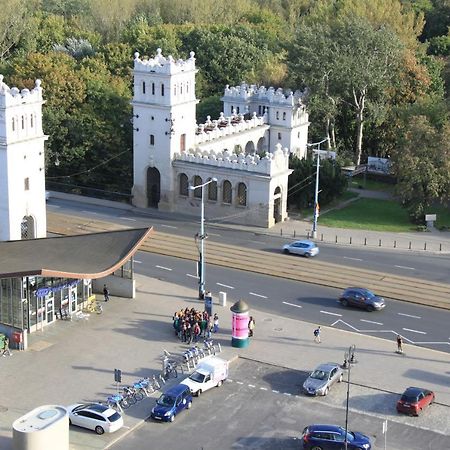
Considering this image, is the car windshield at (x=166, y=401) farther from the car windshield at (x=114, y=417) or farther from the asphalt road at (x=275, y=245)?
the asphalt road at (x=275, y=245)

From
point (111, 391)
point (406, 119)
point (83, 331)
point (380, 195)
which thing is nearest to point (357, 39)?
point (406, 119)

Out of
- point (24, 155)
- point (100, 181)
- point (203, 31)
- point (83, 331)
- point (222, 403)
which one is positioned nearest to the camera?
point (222, 403)

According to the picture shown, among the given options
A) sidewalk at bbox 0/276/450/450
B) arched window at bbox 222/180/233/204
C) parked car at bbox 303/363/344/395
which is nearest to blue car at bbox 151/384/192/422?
sidewalk at bbox 0/276/450/450

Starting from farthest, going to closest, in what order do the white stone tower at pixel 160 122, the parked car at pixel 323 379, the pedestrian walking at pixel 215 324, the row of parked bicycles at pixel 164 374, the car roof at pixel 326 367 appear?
the white stone tower at pixel 160 122 < the pedestrian walking at pixel 215 324 < the car roof at pixel 326 367 < the parked car at pixel 323 379 < the row of parked bicycles at pixel 164 374

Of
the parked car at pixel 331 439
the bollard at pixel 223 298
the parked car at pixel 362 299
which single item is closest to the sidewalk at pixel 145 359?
the bollard at pixel 223 298

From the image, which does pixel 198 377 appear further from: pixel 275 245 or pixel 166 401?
pixel 275 245

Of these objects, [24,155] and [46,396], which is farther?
[24,155]

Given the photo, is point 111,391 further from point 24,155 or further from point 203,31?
point 203,31

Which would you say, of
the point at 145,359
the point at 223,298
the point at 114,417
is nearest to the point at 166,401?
the point at 114,417
